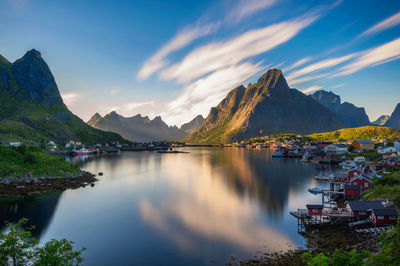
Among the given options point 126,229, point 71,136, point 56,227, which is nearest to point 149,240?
point 126,229

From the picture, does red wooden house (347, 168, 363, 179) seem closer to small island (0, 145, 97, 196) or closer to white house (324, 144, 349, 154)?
small island (0, 145, 97, 196)

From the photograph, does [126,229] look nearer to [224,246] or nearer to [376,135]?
[224,246]

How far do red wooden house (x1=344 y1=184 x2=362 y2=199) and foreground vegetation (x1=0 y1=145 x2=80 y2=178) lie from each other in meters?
71.5

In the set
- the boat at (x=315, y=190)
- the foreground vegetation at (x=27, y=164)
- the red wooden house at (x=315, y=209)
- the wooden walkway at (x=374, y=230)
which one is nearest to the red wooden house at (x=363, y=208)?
the wooden walkway at (x=374, y=230)

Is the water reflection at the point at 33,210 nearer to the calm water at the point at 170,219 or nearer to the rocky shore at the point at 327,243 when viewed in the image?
the calm water at the point at 170,219

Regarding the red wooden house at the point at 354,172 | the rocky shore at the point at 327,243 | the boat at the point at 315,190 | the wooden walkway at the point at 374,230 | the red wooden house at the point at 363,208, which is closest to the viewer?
the rocky shore at the point at 327,243

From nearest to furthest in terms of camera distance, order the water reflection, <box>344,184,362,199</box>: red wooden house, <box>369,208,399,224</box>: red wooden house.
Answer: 1. <box>369,208,399,224</box>: red wooden house
2. the water reflection
3. <box>344,184,362,199</box>: red wooden house

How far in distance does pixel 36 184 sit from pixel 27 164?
344 inches

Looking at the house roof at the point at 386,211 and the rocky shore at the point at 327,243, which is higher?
the house roof at the point at 386,211

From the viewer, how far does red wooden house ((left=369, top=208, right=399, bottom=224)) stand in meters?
29.9

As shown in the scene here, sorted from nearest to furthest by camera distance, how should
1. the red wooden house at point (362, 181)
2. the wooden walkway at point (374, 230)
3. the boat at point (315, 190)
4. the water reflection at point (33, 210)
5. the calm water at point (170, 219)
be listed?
the calm water at point (170, 219) < the wooden walkway at point (374, 230) < the water reflection at point (33, 210) < the red wooden house at point (362, 181) < the boat at point (315, 190)

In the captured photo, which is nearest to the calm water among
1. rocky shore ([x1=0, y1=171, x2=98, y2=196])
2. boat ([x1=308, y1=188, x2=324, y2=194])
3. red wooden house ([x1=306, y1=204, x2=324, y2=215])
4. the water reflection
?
the water reflection

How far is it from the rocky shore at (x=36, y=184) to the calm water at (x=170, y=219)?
3.95 m

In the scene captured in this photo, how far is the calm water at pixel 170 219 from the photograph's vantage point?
2735 centimetres
